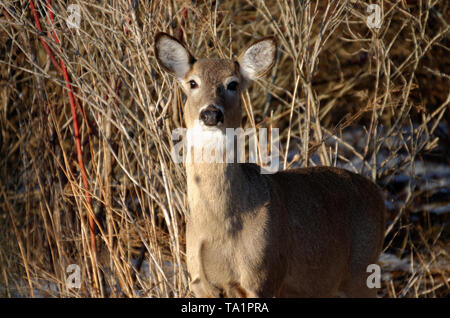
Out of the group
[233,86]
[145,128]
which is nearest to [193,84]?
[233,86]

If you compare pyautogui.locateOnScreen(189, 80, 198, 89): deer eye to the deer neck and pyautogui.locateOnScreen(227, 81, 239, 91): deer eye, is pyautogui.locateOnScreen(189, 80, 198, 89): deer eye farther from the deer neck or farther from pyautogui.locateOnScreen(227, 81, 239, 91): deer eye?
the deer neck

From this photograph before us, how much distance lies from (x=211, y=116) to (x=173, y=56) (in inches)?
26.7

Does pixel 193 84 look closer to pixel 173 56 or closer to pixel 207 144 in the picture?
pixel 173 56

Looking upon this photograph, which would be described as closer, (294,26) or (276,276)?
(276,276)

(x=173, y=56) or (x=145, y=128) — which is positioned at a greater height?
(x=173, y=56)

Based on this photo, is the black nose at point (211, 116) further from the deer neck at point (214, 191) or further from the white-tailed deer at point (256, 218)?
the deer neck at point (214, 191)

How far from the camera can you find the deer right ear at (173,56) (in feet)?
15.5

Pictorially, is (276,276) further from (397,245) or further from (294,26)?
(397,245)

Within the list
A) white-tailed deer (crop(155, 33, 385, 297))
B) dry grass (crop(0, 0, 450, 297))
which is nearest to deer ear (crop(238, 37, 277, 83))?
white-tailed deer (crop(155, 33, 385, 297))

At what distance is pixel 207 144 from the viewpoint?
4402mm

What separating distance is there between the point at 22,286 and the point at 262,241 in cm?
263

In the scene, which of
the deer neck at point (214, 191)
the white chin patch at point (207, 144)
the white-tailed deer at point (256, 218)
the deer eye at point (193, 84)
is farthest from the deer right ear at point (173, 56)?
the deer neck at point (214, 191)
